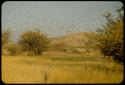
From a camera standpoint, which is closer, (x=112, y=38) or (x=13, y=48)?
(x=112, y=38)

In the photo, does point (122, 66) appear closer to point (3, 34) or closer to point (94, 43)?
point (94, 43)

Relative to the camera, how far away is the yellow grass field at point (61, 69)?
266 inches

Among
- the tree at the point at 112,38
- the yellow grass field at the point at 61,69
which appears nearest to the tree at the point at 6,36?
the yellow grass field at the point at 61,69

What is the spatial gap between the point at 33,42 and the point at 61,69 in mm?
1345

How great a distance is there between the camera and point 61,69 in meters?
7.05

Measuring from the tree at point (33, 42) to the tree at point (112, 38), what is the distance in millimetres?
1297

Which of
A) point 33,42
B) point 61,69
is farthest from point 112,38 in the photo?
point 33,42

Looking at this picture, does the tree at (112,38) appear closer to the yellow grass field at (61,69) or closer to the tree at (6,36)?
the yellow grass field at (61,69)

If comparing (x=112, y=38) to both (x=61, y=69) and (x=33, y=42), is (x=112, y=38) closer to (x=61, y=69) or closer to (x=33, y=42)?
(x=61, y=69)

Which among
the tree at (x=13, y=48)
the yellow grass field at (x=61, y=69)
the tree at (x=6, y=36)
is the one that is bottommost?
the yellow grass field at (x=61, y=69)

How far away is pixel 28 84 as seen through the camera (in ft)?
22.0

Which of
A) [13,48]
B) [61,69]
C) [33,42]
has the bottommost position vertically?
[61,69]

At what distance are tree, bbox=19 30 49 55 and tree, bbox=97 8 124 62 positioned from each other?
1297 mm

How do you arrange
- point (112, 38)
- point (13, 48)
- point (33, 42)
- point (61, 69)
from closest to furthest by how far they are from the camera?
point (61, 69)
point (112, 38)
point (13, 48)
point (33, 42)
